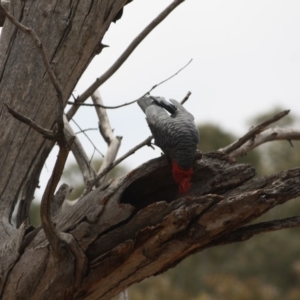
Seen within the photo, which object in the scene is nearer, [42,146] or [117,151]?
[42,146]

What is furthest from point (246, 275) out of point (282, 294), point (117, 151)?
point (117, 151)

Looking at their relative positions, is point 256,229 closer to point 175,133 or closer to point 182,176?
point 182,176

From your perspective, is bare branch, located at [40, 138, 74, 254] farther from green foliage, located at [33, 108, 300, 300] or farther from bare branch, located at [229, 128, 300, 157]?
green foliage, located at [33, 108, 300, 300]

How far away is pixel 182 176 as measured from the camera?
2.60m

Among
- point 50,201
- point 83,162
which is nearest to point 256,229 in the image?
point 50,201

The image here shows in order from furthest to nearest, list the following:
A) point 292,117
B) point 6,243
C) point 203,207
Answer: point 292,117, point 6,243, point 203,207

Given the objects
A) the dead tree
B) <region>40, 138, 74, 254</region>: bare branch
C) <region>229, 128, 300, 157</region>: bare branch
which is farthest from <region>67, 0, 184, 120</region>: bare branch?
<region>40, 138, 74, 254</region>: bare branch

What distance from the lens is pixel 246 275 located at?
1850 cm

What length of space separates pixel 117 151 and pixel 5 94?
1096 millimetres

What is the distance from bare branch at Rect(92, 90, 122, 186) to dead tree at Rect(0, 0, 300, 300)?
73cm

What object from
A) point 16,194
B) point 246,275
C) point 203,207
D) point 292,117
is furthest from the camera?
point 246,275

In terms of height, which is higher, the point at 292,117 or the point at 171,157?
the point at 292,117

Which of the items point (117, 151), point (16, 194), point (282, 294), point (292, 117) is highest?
point (292, 117)

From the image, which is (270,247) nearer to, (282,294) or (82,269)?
(282,294)
